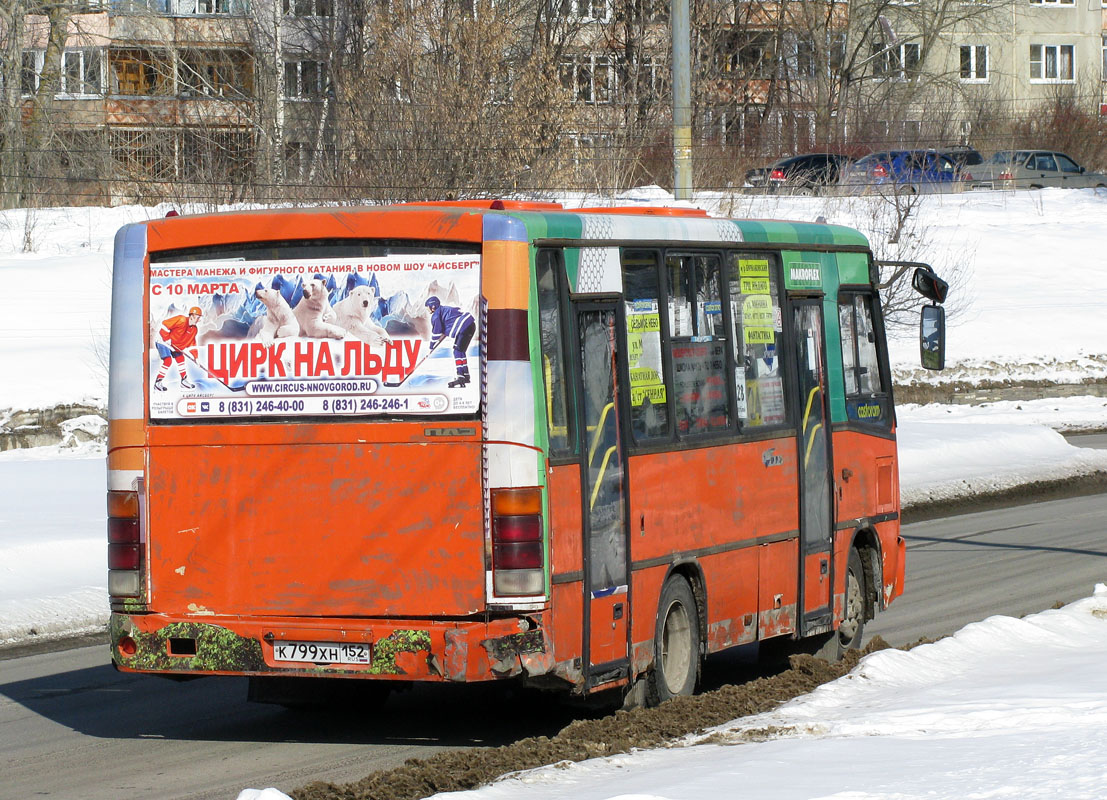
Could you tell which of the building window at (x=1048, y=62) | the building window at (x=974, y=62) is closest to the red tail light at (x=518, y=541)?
the building window at (x=974, y=62)

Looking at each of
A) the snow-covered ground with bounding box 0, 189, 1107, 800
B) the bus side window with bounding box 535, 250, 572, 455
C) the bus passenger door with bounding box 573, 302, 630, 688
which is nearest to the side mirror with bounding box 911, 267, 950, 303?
the snow-covered ground with bounding box 0, 189, 1107, 800

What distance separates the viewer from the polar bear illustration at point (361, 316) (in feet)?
26.5

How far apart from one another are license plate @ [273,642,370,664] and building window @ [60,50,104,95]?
42.1m

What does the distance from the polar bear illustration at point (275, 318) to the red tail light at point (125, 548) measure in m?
1.00

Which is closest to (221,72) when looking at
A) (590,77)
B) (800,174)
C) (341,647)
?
(590,77)

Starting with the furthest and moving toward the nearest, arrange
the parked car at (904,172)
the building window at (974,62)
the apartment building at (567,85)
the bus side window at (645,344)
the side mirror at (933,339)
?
the building window at (974,62) → the apartment building at (567,85) → the parked car at (904,172) → the side mirror at (933,339) → the bus side window at (645,344)

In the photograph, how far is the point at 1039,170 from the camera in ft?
173

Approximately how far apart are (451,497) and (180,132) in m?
35.0

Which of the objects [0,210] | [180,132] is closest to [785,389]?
[0,210]

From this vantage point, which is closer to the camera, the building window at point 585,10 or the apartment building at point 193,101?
the apartment building at point 193,101

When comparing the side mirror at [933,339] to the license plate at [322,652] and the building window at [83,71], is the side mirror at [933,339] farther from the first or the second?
the building window at [83,71]

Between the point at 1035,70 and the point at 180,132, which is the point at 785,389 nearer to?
the point at 180,132

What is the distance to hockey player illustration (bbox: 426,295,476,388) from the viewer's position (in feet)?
26.0

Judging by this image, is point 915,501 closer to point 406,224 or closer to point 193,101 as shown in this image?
point 406,224
